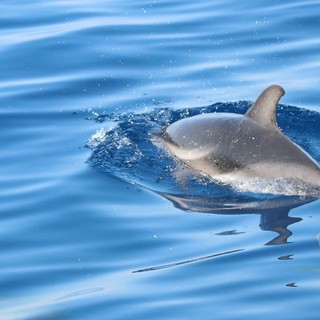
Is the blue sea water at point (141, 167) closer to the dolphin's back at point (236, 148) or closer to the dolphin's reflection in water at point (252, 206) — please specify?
the dolphin's reflection in water at point (252, 206)

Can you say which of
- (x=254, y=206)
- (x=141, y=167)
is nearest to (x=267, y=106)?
(x=254, y=206)

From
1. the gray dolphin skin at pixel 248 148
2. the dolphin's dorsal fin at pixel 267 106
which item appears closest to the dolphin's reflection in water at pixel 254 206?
the gray dolphin skin at pixel 248 148

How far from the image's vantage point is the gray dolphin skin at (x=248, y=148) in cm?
1178

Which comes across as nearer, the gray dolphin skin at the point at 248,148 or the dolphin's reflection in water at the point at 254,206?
the dolphin's reflection in water at the point at 254,206

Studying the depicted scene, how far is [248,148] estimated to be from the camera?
1211cm

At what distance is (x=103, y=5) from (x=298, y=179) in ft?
29.9

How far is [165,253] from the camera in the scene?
10.1 meters

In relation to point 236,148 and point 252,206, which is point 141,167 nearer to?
point 236,148

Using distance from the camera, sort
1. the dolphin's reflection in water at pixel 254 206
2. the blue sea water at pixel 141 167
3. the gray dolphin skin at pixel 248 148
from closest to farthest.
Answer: the blue sea water at pixel 141 167 → the dolphin's reflection in water at pixel 254 206 → the gray dolphin skin at pixel 248 148

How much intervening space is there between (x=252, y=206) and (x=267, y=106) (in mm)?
1139

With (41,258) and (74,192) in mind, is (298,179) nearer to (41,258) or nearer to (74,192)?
(74,192)

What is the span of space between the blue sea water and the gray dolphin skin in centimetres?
29

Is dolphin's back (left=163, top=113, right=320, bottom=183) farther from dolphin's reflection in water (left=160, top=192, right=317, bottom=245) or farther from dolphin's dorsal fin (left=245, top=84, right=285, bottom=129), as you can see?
dolphin's reflection in water (left=160, top=192, right=317, bottom=245)

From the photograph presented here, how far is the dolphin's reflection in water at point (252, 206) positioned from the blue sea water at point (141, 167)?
0.06 feet
